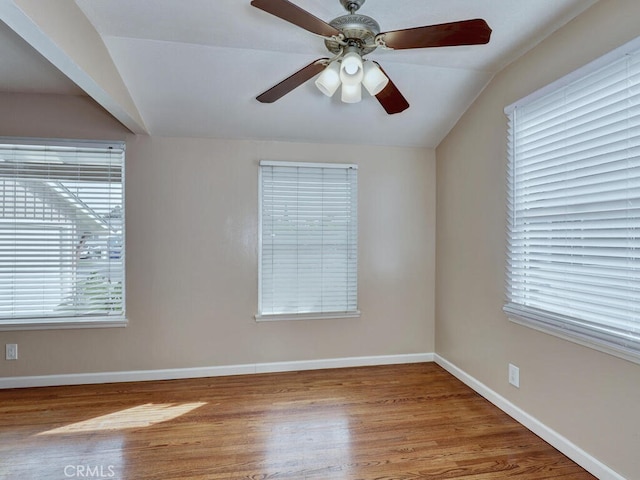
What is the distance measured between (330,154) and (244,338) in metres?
1.87

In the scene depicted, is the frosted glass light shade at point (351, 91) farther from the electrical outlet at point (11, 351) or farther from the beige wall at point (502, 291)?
the electrical outlet at point (11, 351)

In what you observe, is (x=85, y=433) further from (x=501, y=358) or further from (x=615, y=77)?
(x=615, y=77)

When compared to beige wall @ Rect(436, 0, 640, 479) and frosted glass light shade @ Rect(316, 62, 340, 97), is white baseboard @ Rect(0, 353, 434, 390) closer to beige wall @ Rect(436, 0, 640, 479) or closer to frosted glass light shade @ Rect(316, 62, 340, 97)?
→ beige wall @ Rect(436, 0, 640, 479)

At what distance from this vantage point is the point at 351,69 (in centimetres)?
162

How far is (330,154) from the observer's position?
3.32 meters

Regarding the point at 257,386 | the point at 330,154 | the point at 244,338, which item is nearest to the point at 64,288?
the point at 244,338

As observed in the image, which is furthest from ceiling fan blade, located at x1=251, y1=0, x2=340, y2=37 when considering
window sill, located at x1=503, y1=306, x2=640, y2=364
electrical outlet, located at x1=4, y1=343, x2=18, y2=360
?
electrical outlet, located at x1=4, y1=343, x2=18, y2=360

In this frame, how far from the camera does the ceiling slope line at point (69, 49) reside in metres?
1.46

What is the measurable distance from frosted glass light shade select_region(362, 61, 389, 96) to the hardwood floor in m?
1.98

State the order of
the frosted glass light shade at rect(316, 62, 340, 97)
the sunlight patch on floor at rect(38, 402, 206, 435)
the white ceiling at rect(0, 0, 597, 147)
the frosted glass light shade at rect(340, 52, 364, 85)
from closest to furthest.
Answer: the frosted glass light shade at rect(340, 52, 364, 85) → the frosted glass light shade at rect(316, 62, 340, 97) → the white ceiling at rect(0, 0, 597, 147) → the sunlight patch on floor at rect(38, 402, 206, 435)

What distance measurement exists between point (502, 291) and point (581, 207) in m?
0.83

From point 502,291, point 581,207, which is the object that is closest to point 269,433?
point 502,291

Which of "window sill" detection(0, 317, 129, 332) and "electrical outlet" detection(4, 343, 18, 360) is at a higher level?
"window sill" detection(0, 317, 129, 332)

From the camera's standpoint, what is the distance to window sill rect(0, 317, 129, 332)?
9.35ft
